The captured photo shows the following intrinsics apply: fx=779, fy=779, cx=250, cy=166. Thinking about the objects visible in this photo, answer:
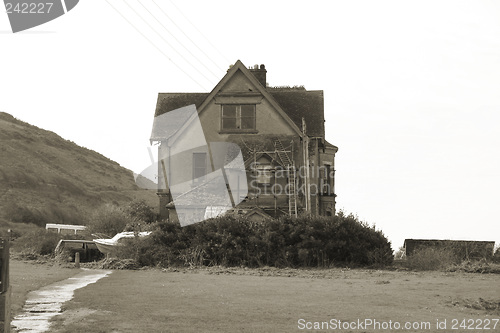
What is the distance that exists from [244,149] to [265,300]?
94.0ft

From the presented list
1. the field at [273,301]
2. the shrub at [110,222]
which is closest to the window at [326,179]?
the shrub at [110,222]

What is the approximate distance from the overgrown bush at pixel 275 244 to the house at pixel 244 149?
28.9 feet

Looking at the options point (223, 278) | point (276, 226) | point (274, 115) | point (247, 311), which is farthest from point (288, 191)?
point (247, 311)

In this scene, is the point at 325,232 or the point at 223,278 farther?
the point at 325,232

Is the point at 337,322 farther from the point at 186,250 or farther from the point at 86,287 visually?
the point at 186,250

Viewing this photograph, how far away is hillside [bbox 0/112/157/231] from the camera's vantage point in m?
83.1

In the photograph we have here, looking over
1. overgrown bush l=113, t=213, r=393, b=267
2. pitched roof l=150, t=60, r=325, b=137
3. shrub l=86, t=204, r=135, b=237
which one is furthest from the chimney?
overgrown bush l=113, t=213, r=393, b=267

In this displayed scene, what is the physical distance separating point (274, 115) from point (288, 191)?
20.4ft

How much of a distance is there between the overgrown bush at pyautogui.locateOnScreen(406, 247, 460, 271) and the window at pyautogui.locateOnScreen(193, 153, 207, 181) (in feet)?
62.9

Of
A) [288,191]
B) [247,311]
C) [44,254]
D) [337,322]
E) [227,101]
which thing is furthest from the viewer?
[227,101]

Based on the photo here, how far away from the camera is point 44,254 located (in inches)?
1623

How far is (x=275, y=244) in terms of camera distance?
110 feet

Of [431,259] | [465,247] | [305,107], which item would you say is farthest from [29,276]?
[305,107]

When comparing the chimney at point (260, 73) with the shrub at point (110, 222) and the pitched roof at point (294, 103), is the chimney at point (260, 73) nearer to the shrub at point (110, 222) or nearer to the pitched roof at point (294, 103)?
the pitched roof at point (294, 103)
